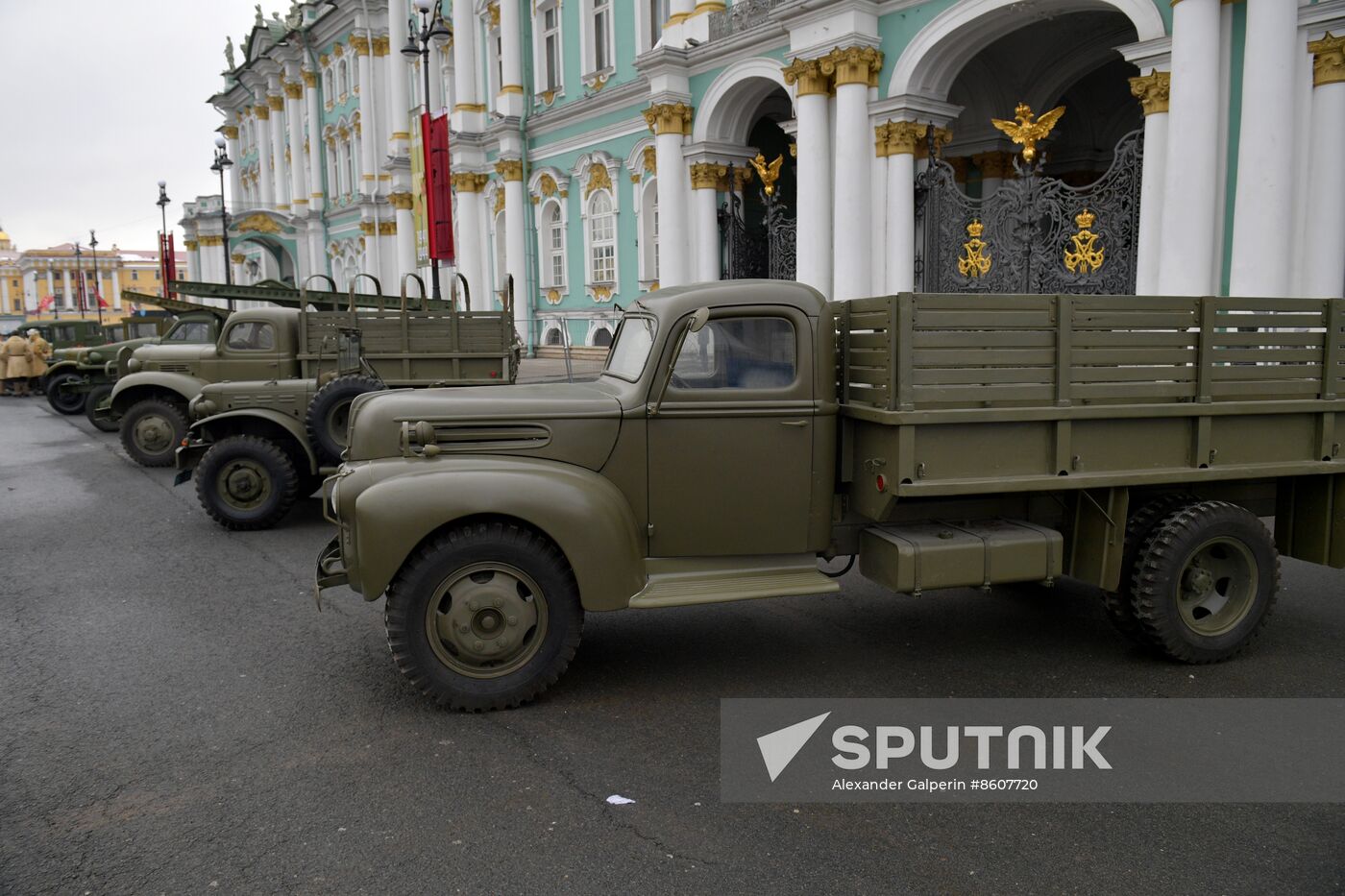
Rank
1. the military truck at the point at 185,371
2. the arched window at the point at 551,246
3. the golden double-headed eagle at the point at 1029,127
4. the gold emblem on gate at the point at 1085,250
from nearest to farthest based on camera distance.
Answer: the military truck at the point at 185,371 → the gold emblem on gate at the point at 1085,250 → the golden double-headed eagle at the point at 1029,127 → the arched window at the point at 551,246

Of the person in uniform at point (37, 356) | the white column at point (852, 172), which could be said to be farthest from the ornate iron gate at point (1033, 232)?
the person in uniform at point (37, 356)

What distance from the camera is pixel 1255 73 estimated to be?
1083cm

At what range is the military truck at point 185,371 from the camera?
11.9m

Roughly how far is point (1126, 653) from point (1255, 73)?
332 inches

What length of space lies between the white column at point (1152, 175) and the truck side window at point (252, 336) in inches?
427

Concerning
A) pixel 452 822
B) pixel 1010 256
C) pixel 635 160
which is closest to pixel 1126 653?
pixel 452 822

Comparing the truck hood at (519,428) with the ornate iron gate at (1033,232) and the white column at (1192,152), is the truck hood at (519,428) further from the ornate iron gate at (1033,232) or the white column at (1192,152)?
the ornate iron gate at (1033,232)

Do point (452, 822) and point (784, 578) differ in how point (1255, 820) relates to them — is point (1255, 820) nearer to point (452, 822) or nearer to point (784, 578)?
point (784, 578)

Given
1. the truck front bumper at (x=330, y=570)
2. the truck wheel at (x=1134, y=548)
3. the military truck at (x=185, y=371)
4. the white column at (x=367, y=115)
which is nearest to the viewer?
the truck front bumper at (x=330, y=570)

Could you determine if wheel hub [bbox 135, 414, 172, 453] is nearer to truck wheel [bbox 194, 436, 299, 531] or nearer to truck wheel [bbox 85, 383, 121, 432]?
truck wheel [bbox 194, 436, 299, 531]

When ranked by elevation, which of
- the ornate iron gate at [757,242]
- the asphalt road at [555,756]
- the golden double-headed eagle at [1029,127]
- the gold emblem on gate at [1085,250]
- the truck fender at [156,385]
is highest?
the golden double-headed eagle at [1029,127]

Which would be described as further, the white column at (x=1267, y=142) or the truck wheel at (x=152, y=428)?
the truck wheel at (x=152, y=428)

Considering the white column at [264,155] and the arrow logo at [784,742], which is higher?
the white column at [264,155]

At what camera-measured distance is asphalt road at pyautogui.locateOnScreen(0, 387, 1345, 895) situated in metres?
3.37
